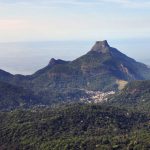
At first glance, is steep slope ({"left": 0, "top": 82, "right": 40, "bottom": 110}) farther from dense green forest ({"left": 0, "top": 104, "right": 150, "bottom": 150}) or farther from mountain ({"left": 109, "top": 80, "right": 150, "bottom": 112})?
dense green forest ({"left": 0, "top": 104, "right": 150, "bottom": 150})

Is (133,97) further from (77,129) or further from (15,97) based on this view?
(77,129)

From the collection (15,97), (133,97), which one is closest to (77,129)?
(15,97)

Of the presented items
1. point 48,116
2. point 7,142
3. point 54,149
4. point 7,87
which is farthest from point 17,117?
point 7,87

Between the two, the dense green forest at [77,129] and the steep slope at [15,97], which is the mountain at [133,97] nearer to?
the steep slope at [15,97]

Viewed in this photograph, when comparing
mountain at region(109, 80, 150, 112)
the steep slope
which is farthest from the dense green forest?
the steep slope

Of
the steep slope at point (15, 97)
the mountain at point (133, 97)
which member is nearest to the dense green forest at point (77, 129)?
the mountain at point (133, 97)

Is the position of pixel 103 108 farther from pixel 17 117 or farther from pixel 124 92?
pixel 124 92
